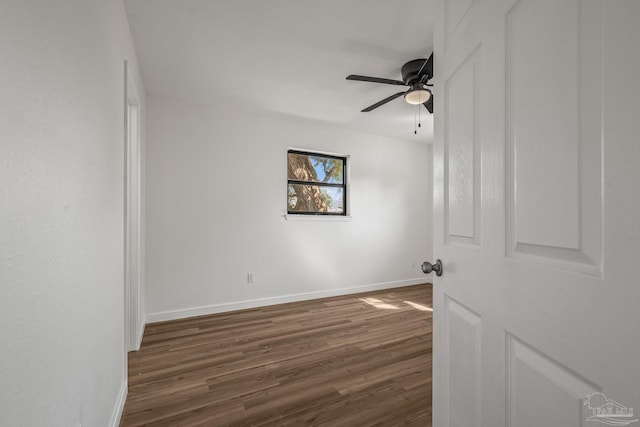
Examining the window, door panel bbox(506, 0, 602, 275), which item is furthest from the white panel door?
the window

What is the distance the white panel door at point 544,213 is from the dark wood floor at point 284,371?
38.0 inches

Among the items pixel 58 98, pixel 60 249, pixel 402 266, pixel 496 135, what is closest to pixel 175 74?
pixel 58 98

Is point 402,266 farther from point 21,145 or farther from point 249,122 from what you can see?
point 21,145

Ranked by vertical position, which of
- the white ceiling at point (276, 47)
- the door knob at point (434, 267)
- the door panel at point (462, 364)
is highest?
the white ceiling at point (276, 47)

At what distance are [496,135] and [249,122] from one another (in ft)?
10.4

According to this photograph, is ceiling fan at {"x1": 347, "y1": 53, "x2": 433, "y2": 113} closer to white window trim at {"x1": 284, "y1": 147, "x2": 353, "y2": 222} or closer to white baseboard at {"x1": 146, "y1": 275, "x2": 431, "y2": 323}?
white window trim at {"x1": 284, "y1": 147, "x2": 353, "y2": 222}

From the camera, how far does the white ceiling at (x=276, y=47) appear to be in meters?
1.74

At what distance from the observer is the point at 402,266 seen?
4586 millimetres

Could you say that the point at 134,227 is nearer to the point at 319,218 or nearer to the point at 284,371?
the point at 284,371

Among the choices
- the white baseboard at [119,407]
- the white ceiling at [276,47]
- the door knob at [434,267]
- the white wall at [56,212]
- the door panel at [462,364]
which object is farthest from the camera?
the white ceiling at [276,47]

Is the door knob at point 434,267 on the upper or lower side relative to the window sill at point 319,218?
lower

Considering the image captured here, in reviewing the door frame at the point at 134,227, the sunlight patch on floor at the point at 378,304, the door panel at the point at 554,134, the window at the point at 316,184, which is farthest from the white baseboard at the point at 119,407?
the sunlight patch on floor at the point at 378,304

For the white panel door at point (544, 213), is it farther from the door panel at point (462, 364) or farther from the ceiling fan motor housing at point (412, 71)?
the ceiling fan motor housing at point (412, 71)

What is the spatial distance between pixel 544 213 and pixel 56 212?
49.7 inches
